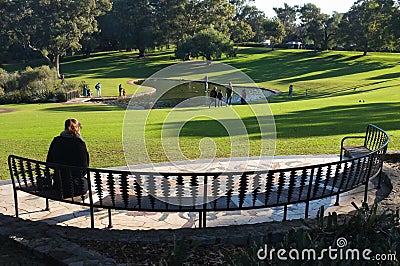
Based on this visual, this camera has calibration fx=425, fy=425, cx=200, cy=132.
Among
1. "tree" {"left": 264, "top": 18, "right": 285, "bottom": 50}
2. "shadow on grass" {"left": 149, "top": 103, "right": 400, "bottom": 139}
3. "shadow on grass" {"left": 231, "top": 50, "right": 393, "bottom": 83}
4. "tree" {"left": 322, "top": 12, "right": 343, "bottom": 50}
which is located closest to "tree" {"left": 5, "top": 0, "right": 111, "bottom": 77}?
"shadow on grass" {"left": 231, "top": 50, "right": 393, "bottom": 83}

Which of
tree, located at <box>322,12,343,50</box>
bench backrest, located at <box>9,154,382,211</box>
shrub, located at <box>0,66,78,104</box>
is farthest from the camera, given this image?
tree, located at <box>322,12,343,50</box>

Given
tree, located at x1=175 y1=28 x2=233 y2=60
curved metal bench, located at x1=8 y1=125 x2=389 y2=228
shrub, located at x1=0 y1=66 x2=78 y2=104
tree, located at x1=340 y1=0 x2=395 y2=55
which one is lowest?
shrub, located at x1=0 y1=66 x2=78 y2=104

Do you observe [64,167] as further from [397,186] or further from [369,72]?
[369,72]

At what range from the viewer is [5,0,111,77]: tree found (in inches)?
2167

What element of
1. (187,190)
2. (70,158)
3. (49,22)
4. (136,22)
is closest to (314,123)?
(187,190)

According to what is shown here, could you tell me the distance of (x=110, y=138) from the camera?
13.9 m

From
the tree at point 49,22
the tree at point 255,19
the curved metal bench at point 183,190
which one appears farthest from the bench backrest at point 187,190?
the tree at point 255,19

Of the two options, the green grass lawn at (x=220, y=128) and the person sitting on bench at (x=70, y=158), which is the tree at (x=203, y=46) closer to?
the green grass lawn at (x=220, y=128)

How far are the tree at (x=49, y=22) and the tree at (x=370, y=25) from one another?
126ft

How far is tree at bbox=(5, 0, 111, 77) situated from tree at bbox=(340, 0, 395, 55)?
3840cm

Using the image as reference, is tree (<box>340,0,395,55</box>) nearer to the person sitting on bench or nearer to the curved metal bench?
the curved metal bench

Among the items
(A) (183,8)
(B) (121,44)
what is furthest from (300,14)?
(B) (121,44)

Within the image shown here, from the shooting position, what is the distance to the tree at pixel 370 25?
52.8 metres

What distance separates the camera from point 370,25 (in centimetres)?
5844
